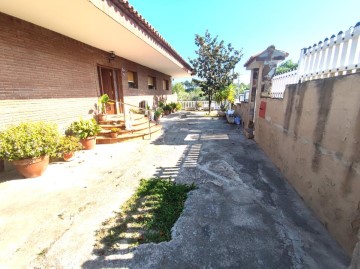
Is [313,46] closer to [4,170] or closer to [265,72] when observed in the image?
[265,72]

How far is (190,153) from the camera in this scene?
5.57 meters

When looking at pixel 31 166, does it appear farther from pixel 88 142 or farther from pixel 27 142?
pixel 88 142

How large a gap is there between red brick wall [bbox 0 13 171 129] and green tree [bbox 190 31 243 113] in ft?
39.7

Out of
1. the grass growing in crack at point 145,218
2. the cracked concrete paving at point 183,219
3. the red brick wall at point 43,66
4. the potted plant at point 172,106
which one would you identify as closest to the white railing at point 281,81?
the cracked concrete paving at point 183,219

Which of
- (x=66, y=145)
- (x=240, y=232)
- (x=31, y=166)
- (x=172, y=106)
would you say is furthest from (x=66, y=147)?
(x=172, y=106)

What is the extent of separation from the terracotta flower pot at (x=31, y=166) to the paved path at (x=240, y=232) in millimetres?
2801

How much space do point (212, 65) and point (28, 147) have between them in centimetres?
1715

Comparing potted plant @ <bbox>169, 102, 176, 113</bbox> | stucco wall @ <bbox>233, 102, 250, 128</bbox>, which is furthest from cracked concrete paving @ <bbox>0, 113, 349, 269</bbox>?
potted plant @ <bbox>169, 102, 176, 113</bbox>

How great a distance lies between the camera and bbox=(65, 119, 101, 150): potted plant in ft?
19.1

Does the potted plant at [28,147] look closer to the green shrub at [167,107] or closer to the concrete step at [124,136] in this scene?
the concrete step at [124,136]

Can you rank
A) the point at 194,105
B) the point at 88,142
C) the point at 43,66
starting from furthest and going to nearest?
1. the point at 194,105
2. the point at 88,142
3. the point at 43,66

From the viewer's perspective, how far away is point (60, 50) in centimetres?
584

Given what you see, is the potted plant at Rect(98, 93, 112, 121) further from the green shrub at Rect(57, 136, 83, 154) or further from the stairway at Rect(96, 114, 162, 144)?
the green shrub at Rect(57, 136, 83, 154)

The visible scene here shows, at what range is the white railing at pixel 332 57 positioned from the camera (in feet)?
7.66
